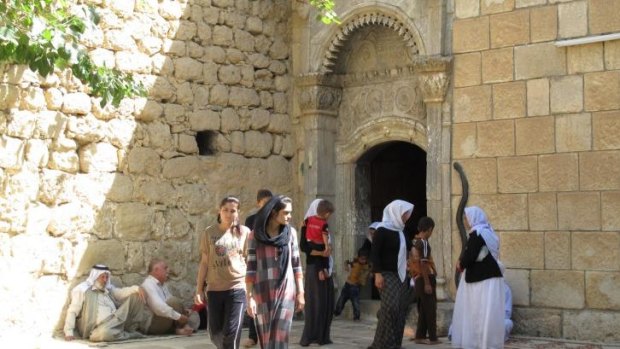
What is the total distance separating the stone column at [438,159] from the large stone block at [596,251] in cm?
149

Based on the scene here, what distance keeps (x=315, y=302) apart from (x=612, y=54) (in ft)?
12.6

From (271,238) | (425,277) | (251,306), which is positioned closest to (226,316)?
(251,306)

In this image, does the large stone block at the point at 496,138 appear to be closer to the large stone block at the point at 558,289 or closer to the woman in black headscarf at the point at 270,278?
the large stone block at the point at 558,289

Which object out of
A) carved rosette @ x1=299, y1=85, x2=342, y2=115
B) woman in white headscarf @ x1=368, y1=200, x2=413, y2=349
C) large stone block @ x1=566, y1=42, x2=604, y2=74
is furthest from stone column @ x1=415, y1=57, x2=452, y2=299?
woman in white headscarf @ x1=368, y1=200, x2=413, y2=349

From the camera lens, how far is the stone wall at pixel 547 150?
877 centimetres

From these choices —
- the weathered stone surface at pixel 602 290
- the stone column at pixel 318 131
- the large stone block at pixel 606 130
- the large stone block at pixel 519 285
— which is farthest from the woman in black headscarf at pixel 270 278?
the stone column at pixel 318 131

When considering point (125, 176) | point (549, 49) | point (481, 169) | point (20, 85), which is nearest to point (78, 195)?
point (125, 176)

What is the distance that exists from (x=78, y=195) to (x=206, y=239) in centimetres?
288

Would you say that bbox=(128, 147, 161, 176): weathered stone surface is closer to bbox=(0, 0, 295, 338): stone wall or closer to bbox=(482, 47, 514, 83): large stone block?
bbox=(0, 0, 295, 338): stone wall

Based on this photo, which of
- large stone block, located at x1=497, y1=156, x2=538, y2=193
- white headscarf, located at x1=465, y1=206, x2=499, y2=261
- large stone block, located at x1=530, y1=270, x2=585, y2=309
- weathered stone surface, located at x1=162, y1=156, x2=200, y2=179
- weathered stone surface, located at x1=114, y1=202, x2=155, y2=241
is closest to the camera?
white headscarf, located at x1=465, y1=206, x2=499, y2=261

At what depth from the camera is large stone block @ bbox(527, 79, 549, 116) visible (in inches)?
363

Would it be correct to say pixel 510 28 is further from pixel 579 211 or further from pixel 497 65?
pixel 579 211

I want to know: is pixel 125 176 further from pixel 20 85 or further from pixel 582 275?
pixel 582 275

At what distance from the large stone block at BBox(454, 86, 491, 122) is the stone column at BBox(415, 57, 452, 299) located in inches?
7.0
